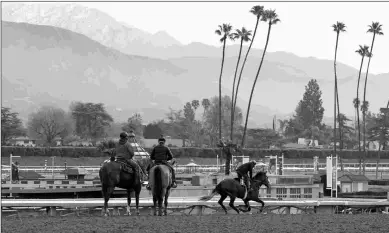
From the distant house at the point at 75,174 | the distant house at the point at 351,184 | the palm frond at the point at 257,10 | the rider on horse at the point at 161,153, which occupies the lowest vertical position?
the distant house at the point at 351,184

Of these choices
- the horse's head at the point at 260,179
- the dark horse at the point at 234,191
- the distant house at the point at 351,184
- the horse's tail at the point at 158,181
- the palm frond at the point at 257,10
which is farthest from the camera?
the palm frond at the point at 257,10

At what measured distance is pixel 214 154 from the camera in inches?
4338

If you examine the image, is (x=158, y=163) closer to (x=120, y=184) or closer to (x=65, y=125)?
(x=120, y=184)

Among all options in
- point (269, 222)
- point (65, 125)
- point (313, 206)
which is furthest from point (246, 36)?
point (65, 125)

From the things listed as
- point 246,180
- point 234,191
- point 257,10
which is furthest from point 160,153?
point 257,10

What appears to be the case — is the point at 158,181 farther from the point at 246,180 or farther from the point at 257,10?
the point at 257,10

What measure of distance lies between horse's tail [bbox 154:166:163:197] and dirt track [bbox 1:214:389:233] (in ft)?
7.93

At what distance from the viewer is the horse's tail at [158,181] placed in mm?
24138

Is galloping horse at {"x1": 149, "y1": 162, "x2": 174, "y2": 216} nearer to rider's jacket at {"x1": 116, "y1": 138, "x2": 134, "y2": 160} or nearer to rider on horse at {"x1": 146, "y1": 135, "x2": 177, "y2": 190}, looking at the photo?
rider on horse at {"x1": 146, "y1": 135, "x2": 177, "y2": 190}

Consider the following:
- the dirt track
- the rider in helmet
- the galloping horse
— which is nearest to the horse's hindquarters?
the galloping horse

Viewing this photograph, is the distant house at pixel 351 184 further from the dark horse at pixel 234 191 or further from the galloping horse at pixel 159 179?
the galloping horse at pixel 159 179

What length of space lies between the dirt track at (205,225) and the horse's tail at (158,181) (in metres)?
2.42

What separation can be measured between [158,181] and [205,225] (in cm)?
470

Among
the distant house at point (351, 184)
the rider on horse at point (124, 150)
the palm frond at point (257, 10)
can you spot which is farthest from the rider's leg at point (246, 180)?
the palm frond at point (257, 10)
